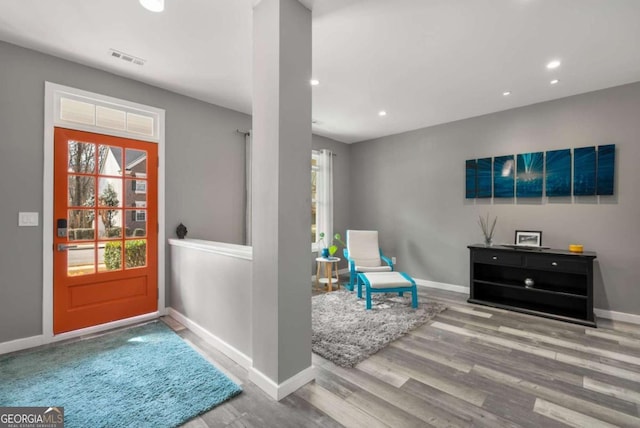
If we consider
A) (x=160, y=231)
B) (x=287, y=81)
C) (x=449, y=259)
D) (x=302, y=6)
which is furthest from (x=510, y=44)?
(x=160, y=231)

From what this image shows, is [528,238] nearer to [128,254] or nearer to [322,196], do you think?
[322,196]

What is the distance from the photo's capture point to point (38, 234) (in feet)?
8.53

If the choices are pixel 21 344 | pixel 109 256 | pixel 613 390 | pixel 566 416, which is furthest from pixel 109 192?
pixel 613 390

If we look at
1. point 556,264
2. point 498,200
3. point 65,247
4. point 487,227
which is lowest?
point 556,264

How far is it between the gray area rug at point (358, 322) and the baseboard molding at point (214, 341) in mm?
618

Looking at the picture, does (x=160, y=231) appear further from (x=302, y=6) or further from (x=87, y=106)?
(x=302, y=6)

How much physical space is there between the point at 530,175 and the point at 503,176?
1.02 ft

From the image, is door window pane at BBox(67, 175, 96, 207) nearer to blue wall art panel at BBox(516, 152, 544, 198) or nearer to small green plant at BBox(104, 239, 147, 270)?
small green plant at BBox(104, 239, 147, 270)

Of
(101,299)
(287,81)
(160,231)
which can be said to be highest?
(287,81)

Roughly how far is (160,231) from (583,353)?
436 centimetres

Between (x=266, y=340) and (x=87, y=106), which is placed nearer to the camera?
(x=266, y=340)

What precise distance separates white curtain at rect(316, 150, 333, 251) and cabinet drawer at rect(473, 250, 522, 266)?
8.17 feet

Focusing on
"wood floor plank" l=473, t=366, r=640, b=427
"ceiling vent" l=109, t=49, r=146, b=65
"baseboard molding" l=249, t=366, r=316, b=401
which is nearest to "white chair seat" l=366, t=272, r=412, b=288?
"wood floor plank" l=473, t=366, r=640, b=427

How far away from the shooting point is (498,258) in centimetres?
364
